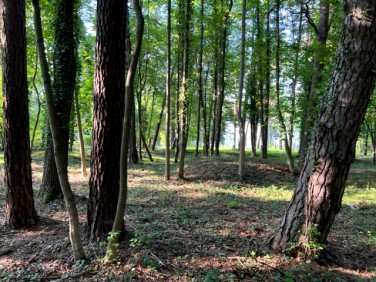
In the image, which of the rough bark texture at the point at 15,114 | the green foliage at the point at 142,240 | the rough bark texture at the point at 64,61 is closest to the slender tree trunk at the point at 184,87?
the rough bark texture at the point at 64,61

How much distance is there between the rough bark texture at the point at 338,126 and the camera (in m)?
3.41

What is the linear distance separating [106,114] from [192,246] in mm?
2321

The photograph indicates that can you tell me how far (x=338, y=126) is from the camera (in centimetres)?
353

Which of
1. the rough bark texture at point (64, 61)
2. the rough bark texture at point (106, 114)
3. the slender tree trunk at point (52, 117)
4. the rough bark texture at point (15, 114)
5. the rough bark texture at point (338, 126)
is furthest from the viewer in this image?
the rough bark texture at point (64, 61)

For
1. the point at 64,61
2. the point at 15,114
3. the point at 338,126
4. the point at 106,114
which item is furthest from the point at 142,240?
the point at 64,61

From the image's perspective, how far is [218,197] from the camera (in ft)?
28.6

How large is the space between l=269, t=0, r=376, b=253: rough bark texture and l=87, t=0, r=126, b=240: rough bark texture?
2655mm

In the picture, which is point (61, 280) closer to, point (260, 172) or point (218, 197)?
point (218, 197)

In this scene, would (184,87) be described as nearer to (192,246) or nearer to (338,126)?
(192,246)

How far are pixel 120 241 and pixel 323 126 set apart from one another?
317 centimetres

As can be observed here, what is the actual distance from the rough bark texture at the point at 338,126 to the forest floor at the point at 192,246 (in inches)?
23.8

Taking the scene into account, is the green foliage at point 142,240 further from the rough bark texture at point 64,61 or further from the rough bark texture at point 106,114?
the rough bark texture at point 64,61

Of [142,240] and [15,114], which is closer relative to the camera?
[142,240]

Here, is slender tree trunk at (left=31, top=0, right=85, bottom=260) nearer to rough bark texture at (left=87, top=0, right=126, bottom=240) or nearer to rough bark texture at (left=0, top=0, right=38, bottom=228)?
rough bark texture at (left=87, top=0, right=126, bottom=240)
